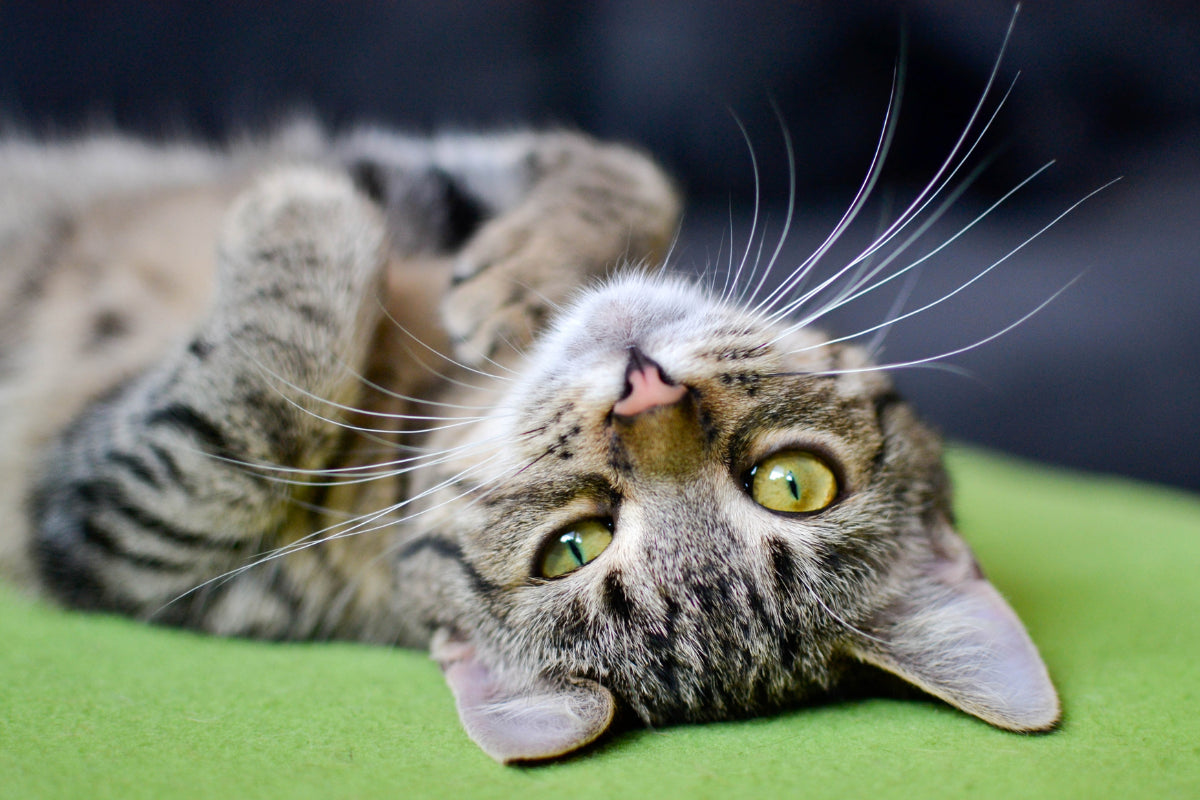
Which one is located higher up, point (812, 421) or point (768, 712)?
point (812, 421)

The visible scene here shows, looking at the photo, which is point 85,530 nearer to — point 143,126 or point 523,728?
point 523,728

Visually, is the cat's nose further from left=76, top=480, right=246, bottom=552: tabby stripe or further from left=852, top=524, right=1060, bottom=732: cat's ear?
left=76, top=480, right=246, bottom=552: tabby stripe

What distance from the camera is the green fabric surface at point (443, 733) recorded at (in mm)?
854

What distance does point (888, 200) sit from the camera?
2.65 m

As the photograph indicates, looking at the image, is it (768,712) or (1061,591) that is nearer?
(768,712)

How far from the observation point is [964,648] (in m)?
1.03

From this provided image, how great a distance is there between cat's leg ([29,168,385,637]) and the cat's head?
278mm

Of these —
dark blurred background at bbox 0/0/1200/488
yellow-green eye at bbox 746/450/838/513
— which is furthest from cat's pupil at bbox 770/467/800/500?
dark blurred background at bbox 0/0/1200/488

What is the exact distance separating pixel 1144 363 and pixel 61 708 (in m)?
2.54

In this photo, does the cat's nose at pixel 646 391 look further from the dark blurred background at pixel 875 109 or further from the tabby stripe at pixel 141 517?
the dark blurred background at pixel 875 109

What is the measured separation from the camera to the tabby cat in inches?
40.9

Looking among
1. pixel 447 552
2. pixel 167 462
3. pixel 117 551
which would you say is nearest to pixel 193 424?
pixel 167 462

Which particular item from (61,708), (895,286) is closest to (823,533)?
(61,708)

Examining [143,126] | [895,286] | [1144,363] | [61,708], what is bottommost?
[61,708]
